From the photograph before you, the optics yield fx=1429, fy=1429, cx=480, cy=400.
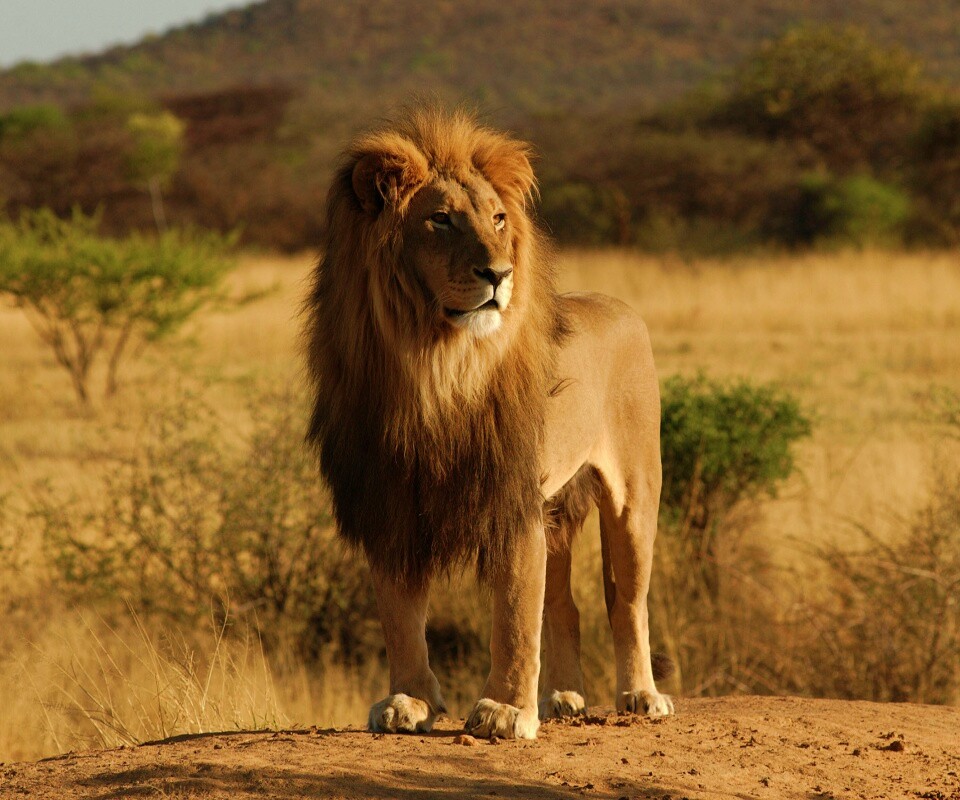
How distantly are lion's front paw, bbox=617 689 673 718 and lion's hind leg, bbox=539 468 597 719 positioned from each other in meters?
0.15

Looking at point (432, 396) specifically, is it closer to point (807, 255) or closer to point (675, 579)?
point (675, 579)

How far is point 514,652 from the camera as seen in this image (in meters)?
4.28

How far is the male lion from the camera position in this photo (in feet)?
13.4

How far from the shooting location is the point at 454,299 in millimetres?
3971

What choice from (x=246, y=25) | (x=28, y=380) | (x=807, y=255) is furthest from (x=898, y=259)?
(x=246, y=25)

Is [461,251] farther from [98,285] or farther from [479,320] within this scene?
[98,285]

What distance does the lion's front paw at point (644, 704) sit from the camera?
16.0 ft

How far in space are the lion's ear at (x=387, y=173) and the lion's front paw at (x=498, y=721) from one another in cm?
150

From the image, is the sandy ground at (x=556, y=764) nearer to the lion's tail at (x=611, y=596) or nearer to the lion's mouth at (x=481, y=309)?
the lion's tail at (x=611, y=596)

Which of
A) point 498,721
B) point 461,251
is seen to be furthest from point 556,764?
point 461,251

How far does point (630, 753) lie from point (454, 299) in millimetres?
1442

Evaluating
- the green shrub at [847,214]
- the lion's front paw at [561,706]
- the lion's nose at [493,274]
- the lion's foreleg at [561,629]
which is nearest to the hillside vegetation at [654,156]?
the green shrub at [847,214]

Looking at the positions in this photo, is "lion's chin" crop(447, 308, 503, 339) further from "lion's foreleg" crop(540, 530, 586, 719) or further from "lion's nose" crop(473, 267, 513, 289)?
"lion's foreleg" crop(540, 530, 586, 719)

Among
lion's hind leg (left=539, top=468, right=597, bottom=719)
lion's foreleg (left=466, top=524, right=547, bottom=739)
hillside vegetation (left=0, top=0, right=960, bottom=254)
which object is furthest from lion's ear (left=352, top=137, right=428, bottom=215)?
hillside vegetation (left=0, top=0, right=960, bottom=254)
